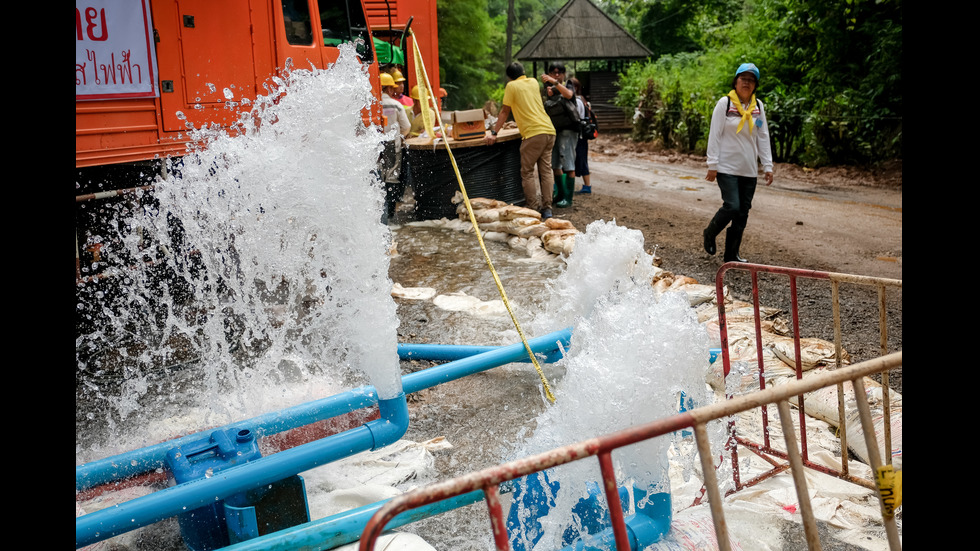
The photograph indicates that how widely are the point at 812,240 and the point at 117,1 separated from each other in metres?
6.79

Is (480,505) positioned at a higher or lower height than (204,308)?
lower

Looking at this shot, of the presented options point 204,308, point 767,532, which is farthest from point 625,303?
point 204,308

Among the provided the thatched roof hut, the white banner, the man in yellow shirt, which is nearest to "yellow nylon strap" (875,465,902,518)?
the white banner

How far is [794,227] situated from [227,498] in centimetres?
758

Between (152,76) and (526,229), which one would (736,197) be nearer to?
(526,229)

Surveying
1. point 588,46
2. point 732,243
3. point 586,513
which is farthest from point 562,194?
point 588,46

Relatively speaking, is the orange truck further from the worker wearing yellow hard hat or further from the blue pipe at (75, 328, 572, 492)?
the worker wearing yellow hard hat

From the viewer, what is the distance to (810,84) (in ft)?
47.6

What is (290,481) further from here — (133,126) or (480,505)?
(133,126)

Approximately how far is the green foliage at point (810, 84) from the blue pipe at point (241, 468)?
40.0 feet

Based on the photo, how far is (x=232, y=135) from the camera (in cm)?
614

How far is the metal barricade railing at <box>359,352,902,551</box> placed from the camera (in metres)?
1.33

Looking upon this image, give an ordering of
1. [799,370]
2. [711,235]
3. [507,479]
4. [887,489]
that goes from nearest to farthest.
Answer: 1. [507,479]
2. [887,489]
3. [799,370]
4. [711,235]

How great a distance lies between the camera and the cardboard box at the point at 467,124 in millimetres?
8805
